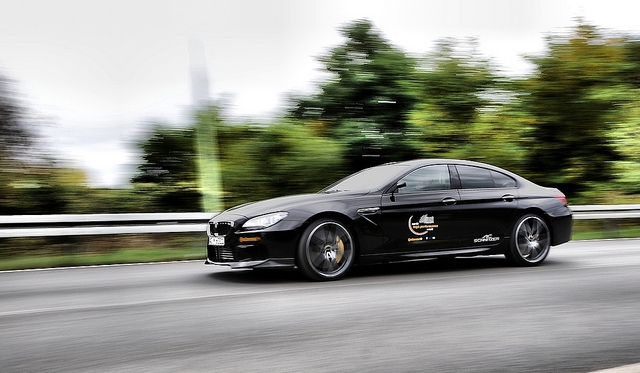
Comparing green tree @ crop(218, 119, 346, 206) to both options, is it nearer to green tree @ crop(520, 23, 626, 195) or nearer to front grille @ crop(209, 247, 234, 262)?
front grille @ crop(209, 247, 234, 262)

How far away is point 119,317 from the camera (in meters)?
6.20

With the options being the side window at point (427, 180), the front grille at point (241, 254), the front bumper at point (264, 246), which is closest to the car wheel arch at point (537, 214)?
the side window at point (427, 180)

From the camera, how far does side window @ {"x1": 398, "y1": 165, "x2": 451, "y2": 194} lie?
8.70 m

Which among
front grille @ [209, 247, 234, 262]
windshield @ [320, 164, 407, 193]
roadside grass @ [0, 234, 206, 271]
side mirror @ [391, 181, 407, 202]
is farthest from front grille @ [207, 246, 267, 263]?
roadside grass @ [0, 234, 206, 271]

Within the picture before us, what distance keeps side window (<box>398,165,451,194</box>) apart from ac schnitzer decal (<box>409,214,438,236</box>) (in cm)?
35

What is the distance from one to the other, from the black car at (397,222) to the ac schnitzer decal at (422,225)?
0.01 metres

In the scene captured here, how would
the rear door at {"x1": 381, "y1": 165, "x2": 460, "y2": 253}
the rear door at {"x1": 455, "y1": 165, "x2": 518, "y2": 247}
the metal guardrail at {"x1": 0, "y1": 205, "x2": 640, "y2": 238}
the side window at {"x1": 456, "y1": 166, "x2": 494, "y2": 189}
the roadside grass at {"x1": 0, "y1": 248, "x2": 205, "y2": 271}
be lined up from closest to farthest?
the rear door at {"x1": 381, "y1": 165, "x2": 460, "y2": 253}, the rear door at {"x1": 455, "y1": 165, "x2": 518, "y2": 247}, the side window at {"x1": 456, "y1": 166, "x2": 494, "y2": 189}, the roadside grass at {"x1": 0, "y1": 248, "x2": 205, "y2": 271}, the metal guardrail at {"x1": 0, "y1": 205, "x2": 640, "y2": 238}

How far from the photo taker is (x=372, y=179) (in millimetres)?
8977

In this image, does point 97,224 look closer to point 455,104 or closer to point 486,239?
point 486,239

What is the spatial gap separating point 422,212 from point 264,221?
6.48 feet

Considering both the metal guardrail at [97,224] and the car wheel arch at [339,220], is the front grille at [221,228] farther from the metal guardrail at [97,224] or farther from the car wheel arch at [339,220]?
the metal guardrail at [97,224]

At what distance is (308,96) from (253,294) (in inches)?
624

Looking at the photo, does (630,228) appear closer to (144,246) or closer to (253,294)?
(144,246)

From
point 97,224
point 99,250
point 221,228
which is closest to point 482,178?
point 221,228
